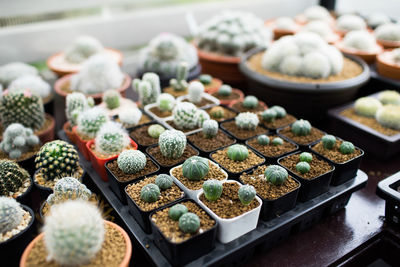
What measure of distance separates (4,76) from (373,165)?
264 cm

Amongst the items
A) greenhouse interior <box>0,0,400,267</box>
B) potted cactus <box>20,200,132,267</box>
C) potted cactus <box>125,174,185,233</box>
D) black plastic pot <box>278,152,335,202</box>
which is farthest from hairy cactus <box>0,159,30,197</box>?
black plastic pot <box>278,152,335,202</box>

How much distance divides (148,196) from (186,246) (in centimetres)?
28

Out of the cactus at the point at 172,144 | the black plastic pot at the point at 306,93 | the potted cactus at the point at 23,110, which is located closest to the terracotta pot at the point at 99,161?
the cactus at the point at 172,144

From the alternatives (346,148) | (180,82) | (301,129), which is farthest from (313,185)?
(180,82)

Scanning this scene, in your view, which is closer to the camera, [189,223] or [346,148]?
[189,223]

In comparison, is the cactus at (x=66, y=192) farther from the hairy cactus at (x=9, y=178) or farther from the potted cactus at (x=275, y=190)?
the potted cactus at (x=275, y=190)

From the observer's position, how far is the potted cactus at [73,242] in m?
1.03

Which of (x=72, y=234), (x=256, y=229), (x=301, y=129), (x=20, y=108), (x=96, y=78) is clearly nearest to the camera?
(x=72, y=234)

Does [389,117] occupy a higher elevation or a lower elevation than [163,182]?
higher

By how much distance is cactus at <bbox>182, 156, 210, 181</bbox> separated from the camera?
1.48m

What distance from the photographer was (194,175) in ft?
4.87

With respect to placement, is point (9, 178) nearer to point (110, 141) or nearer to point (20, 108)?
point (110, 141)

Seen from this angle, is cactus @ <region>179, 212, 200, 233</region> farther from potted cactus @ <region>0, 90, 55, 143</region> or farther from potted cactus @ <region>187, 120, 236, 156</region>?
potted cactus @ <region>0, 90, 55, 143</region>

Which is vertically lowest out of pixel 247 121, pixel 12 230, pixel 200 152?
pixel 12 230
